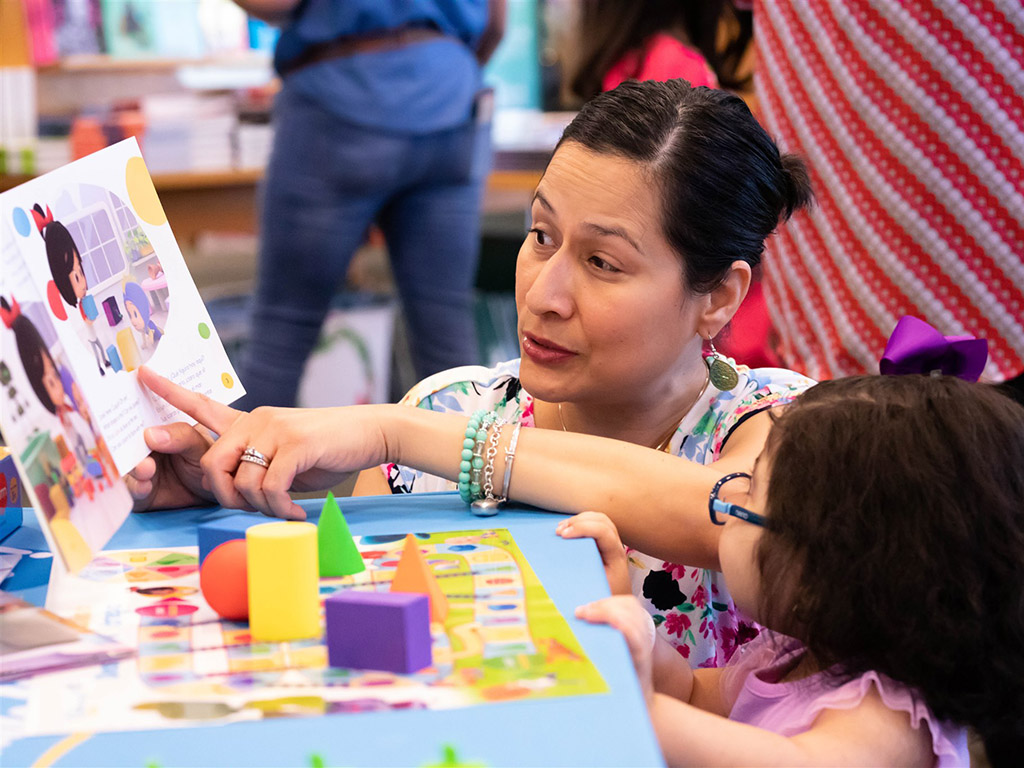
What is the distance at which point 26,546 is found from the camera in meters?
1.10

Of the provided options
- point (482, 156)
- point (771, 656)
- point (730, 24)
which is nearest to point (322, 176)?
point (482, 156)

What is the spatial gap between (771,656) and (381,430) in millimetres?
457

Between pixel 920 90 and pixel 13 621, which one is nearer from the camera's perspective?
pixel 13 621

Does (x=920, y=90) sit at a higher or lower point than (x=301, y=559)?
higher

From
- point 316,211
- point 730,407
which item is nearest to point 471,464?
point 730,407

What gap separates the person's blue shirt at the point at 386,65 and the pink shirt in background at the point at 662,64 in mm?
339

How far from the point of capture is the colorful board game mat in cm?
74

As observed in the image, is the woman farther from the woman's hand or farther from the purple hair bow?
the purple hair bow

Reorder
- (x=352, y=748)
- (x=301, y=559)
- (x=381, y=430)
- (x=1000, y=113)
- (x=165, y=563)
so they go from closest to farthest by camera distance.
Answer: (x=352, y=748) < (x=301, y=559) < (x=165, y=563) < (x=381, y=430) < (x=1000, y=113)

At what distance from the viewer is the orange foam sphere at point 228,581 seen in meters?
0.87

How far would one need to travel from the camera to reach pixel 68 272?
981 mm

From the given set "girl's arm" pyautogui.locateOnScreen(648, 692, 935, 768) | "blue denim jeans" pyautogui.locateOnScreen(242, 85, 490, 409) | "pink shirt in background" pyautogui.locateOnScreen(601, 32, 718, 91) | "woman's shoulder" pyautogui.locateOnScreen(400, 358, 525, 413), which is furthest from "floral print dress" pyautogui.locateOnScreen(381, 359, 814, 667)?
"pink shirt in background" pyautogui.locateOnScreen(601, 32, 718, 91)

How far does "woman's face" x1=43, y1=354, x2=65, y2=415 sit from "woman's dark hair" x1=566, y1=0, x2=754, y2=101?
1810 mm

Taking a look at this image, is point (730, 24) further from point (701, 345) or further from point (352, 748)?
point (352, 748)
